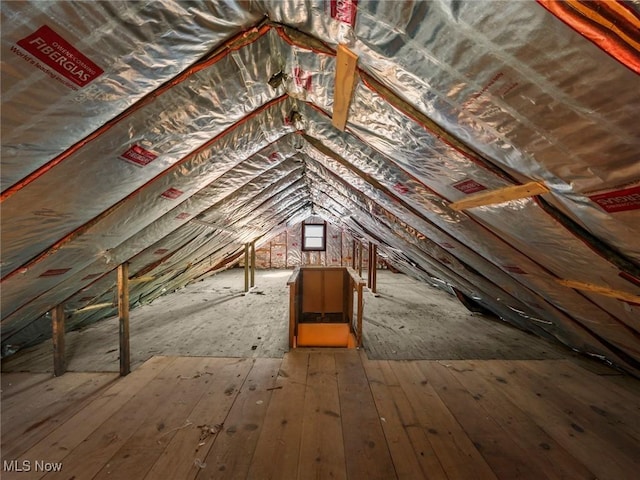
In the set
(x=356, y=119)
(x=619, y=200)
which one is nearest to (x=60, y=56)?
(x=356, y=119)

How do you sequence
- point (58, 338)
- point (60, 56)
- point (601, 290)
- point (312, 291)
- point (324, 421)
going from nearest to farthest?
point (60, 56) < point (601, 290) < point (324, 421) < point (58, 338) < point (312, 291)

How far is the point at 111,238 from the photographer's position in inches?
81.6

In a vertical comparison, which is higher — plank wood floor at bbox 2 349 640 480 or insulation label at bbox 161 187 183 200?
insulation label at bbox 161 187 183 200

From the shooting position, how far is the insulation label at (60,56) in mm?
750

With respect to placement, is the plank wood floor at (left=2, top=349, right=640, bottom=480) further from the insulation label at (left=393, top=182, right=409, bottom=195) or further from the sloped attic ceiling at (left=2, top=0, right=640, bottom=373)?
the insulation label at (left=393, top=182, right=409, bottom=195)

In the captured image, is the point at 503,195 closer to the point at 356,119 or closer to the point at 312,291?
the point at 356,119

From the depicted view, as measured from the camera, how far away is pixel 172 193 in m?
2.10

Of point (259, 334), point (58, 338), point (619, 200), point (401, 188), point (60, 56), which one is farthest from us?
point (259, 334)

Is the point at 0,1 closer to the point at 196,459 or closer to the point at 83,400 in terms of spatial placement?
the point at 196,459

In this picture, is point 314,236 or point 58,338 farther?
point 314,236

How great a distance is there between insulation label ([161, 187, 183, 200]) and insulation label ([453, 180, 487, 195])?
6.37 ft

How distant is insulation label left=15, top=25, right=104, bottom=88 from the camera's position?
750 millimetres

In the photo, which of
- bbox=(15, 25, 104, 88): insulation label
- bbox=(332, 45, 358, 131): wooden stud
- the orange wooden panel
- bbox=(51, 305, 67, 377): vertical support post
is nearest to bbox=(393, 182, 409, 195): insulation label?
bbox=(332, 45, 358, 131): wooden stud

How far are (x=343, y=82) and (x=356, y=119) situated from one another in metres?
0.28
